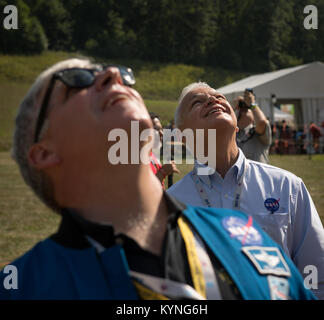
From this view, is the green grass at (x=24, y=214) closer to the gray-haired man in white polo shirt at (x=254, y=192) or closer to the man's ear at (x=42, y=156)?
the gray-haired man in white polo shirt at (x=254, y=192)

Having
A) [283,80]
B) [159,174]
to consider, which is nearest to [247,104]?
[159,174]

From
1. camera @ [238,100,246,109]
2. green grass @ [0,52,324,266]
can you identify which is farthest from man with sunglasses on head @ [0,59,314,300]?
camera @ [238,100,246,109]

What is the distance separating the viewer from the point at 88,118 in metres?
1.20

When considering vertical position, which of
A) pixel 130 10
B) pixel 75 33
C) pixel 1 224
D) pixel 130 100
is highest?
pixel 130 10

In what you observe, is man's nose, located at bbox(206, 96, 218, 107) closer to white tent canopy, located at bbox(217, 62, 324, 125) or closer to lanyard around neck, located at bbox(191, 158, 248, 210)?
lanyard around neck, located at bbox(191, 158, 248, 210)

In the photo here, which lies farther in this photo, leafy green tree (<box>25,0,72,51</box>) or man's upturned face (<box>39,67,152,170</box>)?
leafy green tree (<box>25,0,72,51</box>)

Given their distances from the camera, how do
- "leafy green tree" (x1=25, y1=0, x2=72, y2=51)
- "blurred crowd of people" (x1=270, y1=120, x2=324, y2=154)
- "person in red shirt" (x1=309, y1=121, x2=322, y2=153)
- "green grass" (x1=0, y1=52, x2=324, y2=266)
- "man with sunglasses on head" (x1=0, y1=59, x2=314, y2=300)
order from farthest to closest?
"leafy green tree" (x1=25, y1=0, x2=72, y2=51) → "blurred crowd of people" (x1=270, y1=120, x2=324, y2=154) → "person in red shirt" (x1=309, y1=121, x2=322, y2=153) → "green grass" (x1=0, y1=52, x2=324, y2=266) → "man with sunglasses on head" (x1=0, y1=59, x2=314, y2=300)

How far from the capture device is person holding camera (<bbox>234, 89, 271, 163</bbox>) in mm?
4914

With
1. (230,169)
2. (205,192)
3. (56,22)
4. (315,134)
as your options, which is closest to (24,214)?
(205,192)

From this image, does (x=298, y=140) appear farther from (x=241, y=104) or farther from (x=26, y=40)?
(x=26, y=40)

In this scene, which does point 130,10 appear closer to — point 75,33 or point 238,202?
point 75,33

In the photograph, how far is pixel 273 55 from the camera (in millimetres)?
47031

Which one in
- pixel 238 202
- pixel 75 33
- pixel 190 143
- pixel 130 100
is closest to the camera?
pixel 130 100
